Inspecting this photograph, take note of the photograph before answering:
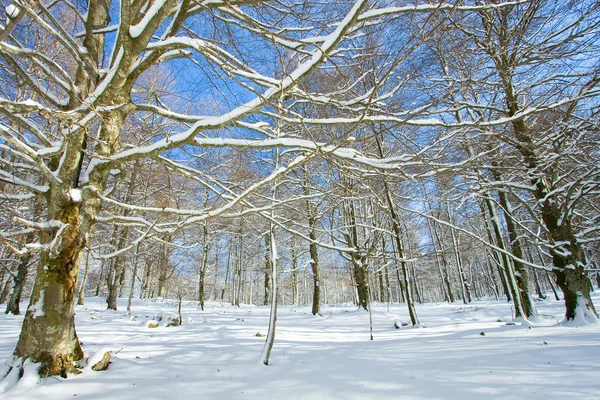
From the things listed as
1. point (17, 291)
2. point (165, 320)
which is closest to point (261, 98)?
point (165, 320)

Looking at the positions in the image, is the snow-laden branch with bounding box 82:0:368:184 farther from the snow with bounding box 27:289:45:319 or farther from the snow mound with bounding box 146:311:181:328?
the snow mound with bounding box 146:311:181:328

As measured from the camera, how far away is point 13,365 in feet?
8.59

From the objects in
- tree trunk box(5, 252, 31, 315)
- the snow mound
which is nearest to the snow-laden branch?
the snow mound

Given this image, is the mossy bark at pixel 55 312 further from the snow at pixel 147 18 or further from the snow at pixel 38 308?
the snow at pixel 147 18

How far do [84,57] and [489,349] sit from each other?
605 centimetres

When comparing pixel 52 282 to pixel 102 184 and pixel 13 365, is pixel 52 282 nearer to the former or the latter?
pixel 13 365

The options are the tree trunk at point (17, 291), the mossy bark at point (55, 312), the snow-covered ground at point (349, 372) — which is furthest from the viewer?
the tree trunk at point (17, 291)

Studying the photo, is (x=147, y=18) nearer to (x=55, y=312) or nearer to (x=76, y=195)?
(x=76, y=195)

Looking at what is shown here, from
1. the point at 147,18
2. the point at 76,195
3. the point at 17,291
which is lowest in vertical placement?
the point at 17,291

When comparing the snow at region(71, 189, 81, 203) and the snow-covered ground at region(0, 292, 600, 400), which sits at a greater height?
the snow at region(71, 189, 81, 203)

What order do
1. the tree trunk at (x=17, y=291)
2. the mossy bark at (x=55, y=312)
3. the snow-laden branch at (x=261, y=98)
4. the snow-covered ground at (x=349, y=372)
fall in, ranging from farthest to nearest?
the tree trunk at (x=17, y=291) → the mossy bark at (x=55, y=312) → the snow-covered ground at (x=349, y=372) → the snow-laden branch at (x=261, y=98)

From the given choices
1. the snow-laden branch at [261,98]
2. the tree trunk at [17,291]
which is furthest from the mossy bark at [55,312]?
the tree trunk at [17,291]

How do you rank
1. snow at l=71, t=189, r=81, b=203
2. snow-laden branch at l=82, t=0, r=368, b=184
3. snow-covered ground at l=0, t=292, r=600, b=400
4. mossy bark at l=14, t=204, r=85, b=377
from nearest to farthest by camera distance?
1. snow-laden branch at l=82, t=0, r=368, b=184
2. snow-covered ground at l=0, t=292, r=600, b=400
3. mossy bark at l=14, t=204, r=85, b=377
4. snow at l=71, t=189, r=81, b=203

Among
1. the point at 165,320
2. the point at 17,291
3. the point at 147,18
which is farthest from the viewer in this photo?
the point at 17,291
